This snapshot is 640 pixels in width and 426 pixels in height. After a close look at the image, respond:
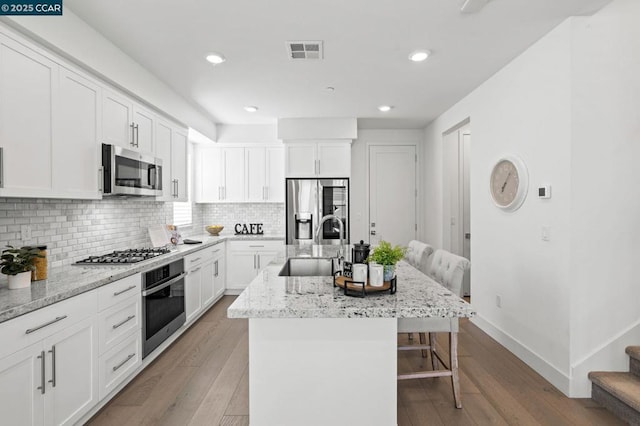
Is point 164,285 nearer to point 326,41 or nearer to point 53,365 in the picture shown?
point 53,365

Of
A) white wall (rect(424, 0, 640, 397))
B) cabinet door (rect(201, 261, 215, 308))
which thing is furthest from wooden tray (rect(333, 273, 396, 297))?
cabinet door (rect(201, 261, 215, 308))

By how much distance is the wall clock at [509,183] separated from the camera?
2.90m

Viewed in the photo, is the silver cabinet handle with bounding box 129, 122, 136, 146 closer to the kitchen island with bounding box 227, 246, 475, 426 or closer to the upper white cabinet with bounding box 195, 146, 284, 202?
the kitchen island with bounding box 227, 246, 475, 426

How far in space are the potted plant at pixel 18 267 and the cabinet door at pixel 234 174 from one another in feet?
11.3

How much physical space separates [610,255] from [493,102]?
1.78 metres

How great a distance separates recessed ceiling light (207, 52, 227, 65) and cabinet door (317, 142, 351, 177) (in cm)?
230

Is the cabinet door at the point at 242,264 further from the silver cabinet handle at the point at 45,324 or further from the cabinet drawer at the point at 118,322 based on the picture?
the silver cabinet handle at the point at 45,324

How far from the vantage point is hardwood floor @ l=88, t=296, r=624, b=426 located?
2.16m

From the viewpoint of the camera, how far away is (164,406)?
7.61 feet

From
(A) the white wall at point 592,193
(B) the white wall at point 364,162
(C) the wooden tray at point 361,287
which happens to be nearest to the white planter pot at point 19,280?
(C) the wooden tray at point 361,287

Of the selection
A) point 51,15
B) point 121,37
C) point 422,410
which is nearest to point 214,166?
point 121,37

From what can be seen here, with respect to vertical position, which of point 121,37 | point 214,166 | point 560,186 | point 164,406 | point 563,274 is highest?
point 121,37

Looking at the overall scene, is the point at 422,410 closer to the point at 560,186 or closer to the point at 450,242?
the point at 560,186

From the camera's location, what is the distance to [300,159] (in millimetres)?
5145
